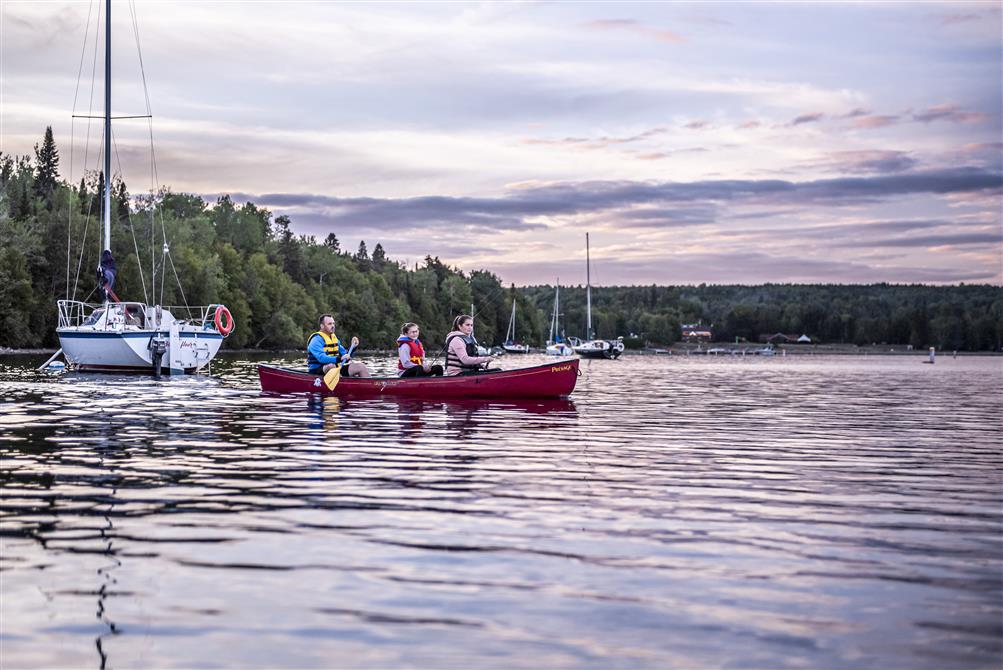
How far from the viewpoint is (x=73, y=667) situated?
567 centimetres

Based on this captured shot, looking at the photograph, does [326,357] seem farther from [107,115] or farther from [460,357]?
[107,115]

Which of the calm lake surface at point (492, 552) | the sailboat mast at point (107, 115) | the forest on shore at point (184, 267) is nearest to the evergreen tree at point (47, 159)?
the forest on shore at point (184, 267)

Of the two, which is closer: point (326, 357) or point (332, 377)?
point (332, 377)

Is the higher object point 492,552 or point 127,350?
point 127,350

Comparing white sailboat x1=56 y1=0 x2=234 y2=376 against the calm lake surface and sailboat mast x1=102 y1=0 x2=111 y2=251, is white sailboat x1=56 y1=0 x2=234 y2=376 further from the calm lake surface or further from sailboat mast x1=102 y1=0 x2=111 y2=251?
the calm lake surface

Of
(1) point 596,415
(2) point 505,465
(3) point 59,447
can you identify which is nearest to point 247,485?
(2) point 505,465

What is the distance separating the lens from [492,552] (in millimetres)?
8492

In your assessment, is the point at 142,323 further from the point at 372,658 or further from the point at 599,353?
the point at 599,353

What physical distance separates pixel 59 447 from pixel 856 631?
12.7m

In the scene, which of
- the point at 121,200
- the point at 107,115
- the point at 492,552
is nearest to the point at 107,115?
the point at 107,115

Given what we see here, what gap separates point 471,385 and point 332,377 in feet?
11.9

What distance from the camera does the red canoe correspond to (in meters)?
26.9

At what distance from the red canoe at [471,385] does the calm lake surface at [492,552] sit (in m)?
8.44

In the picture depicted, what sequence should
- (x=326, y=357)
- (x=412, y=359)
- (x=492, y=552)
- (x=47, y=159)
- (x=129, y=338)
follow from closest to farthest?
(x=492, y=552)
(x=412, y=359)
(x=326, y=357)
(x=129, y=338)
(x=47, y=159)
